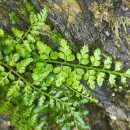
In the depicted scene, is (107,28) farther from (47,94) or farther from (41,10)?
(47,94)

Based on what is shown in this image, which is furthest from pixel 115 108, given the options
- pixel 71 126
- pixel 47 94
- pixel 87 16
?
pixel 87 16

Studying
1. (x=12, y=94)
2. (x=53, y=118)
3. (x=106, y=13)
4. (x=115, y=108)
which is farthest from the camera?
(x=115, y=108)

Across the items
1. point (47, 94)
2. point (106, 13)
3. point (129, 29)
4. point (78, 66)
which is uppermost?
point (106, 13)

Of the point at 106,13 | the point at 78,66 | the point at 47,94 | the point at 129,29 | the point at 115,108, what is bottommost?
the point at 115,108

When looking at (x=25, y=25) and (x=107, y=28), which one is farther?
(x=25, y=25)

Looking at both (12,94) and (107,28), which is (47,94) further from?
(107,28)

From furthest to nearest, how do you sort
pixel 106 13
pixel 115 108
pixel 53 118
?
pixel 115 108
pixel 53 118
pixel 106 13

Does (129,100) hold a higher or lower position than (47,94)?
lower

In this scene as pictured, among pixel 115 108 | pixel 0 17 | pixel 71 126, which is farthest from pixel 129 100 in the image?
pixel 0 17

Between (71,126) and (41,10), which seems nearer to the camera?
(41,10)
